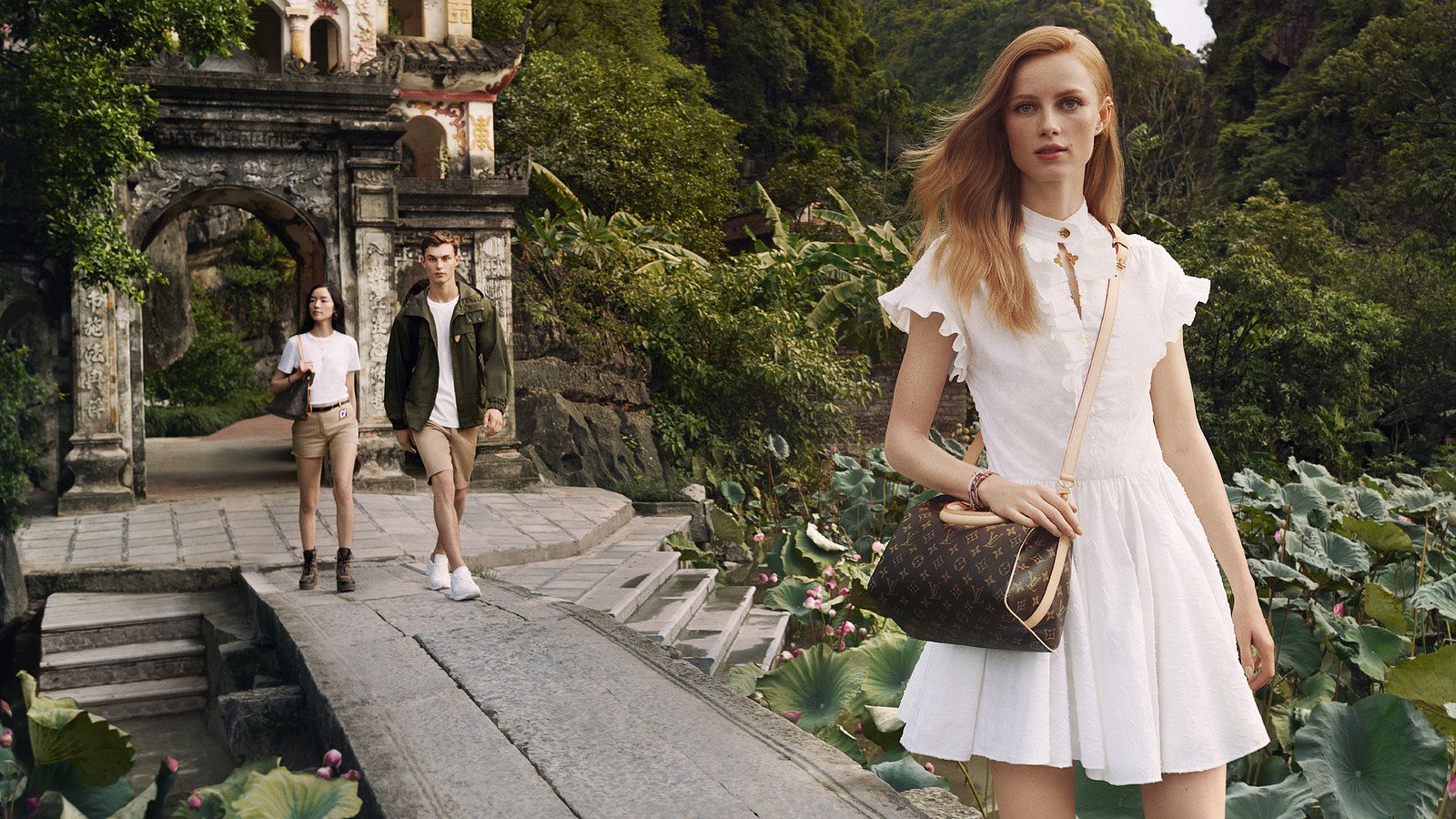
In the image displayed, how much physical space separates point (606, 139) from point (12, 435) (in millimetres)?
17477

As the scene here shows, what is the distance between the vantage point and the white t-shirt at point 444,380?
6406mm

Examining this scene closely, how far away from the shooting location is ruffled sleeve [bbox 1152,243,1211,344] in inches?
87.0

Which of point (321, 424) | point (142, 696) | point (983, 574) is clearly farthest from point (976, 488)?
point (142, 696)

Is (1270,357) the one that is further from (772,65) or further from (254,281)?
(772,65)

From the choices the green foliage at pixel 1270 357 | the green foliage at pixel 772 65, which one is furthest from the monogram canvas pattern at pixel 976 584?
the green foliage at pixel 772 65

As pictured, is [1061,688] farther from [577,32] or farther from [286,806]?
[577,32]

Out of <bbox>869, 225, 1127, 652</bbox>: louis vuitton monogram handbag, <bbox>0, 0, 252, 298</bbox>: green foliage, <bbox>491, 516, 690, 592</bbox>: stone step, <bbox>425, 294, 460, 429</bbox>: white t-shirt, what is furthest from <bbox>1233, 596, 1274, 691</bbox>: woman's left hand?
<bbox>0, 0, 252, 298</bbox>: green foliage

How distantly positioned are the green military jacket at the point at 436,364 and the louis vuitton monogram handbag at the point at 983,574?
4.59 m

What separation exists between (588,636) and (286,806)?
2.51m

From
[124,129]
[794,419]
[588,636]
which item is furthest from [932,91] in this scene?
[588,636]

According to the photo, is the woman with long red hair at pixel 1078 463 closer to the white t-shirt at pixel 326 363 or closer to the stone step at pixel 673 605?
the stone step at pixel 673 605

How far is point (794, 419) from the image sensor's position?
15.3 metres

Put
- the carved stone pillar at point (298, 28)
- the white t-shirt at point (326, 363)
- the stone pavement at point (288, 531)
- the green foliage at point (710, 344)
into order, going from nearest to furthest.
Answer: the white t-shirt at point (326, 363) < the stone pavement at point (288, 531) < the green foliage at point (710, 344) < the carved stone pillar at point (298, 28)

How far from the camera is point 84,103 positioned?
888cm
